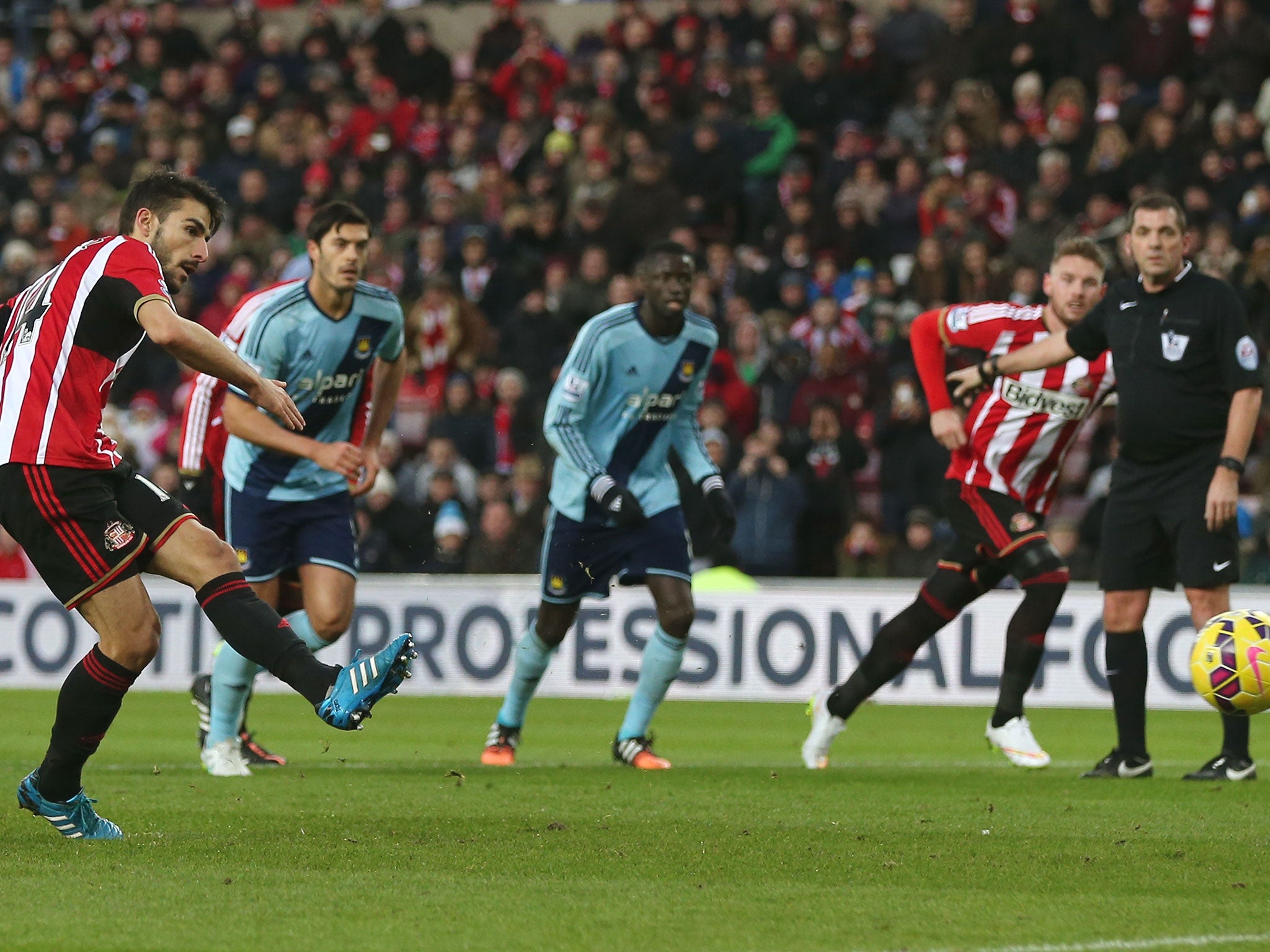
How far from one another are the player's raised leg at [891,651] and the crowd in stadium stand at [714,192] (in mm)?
5520

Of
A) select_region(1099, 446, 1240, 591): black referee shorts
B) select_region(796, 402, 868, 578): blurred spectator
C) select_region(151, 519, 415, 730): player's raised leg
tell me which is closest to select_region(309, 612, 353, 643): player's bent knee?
select_region(151, 519, 415, 730): player's raised leg

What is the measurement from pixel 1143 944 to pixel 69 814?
3.42 metres

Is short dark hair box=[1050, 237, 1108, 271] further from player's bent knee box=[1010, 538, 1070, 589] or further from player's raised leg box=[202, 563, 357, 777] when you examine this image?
player's raised leg box=[202, 563, 357, 777]

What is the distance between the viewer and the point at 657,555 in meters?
8.98

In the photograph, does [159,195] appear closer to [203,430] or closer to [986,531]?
[203,430]

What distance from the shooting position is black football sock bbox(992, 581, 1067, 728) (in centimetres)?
902

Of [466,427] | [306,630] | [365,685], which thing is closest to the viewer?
[365,685]

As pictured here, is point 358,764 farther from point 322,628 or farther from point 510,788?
point 510,788

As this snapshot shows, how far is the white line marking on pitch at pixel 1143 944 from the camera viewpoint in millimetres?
4301

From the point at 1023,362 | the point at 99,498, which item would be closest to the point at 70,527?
the point at 99,498

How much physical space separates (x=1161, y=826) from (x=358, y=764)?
400 cm

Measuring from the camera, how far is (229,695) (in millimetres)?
8500

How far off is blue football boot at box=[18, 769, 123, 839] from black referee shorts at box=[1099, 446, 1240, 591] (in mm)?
4565

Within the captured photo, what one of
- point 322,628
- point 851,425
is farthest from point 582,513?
point 851,425
